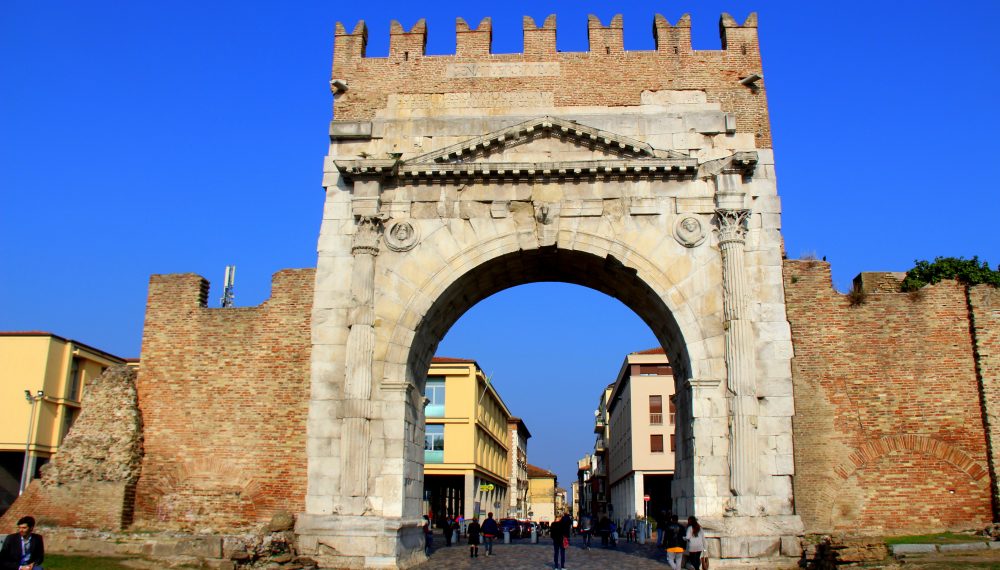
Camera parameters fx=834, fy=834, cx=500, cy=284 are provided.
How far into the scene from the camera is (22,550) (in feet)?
28.8

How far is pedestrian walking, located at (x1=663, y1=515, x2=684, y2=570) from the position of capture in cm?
1440

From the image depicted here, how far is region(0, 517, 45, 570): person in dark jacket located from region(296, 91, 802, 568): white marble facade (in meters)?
6.74

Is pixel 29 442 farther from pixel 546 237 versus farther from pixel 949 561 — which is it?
pixel 949 561

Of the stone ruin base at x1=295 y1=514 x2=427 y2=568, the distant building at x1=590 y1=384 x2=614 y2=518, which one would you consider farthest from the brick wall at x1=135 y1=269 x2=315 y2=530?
the distant building at x1=590 y1=384 x2=614 y2=518

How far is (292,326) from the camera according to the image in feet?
58.0

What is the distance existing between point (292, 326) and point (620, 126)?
809cm

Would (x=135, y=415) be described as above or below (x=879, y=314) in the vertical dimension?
below

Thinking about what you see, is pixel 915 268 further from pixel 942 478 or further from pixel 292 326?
pixel 292 326

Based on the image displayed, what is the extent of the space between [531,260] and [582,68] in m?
4.35

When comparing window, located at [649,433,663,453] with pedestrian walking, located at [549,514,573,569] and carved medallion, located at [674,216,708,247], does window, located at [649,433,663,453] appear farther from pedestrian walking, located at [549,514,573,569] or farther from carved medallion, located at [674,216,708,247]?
carved medallion, located at [674,216,708,247]

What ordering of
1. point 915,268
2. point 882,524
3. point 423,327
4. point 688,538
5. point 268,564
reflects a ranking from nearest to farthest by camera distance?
point 688,538
point 268,564
point 882,524
point 423,327
point 915,268

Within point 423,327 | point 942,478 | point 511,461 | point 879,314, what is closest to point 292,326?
point 423,327

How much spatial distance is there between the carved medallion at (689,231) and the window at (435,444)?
25.5 m

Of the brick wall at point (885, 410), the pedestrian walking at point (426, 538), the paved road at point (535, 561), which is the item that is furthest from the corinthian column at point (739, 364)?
the pedestrian walking at point (426, 538)
